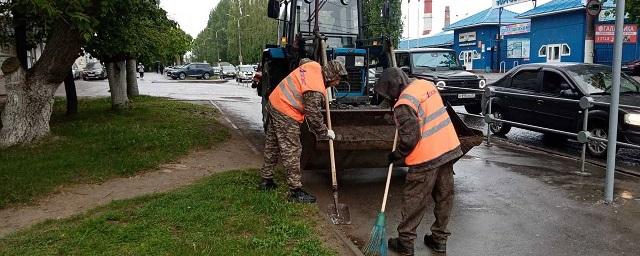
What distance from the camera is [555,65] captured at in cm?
1024

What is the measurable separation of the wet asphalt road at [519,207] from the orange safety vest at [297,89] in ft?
3.60

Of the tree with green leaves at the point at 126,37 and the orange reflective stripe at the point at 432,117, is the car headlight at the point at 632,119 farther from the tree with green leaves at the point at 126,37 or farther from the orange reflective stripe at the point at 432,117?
the tree with green leaves at the point at 126,37

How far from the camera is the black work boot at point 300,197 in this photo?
5973 mm

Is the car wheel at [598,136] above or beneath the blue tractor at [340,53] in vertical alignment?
beneath

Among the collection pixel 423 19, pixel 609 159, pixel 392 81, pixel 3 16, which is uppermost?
pixel 423 19

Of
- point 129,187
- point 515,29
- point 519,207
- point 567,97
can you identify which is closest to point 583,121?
point 567,97

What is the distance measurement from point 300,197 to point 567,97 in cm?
573

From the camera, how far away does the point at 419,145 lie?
4.45m

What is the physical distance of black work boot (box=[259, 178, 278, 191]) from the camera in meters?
6.42

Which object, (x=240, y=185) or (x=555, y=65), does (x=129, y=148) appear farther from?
(x=555, y=65)

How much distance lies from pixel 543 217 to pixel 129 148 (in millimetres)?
6268

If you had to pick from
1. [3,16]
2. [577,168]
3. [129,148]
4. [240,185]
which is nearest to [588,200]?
[577,168]

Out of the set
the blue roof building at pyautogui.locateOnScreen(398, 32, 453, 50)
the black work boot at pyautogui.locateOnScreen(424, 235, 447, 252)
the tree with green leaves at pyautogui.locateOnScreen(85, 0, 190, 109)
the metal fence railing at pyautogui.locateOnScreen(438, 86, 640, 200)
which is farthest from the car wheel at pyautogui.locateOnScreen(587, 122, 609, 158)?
the blue roof building at pyautogui.locateOnScreen(398, 32, 453, 50)

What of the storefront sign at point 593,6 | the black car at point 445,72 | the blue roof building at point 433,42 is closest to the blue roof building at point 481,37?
the blue roof building at point 433,42
